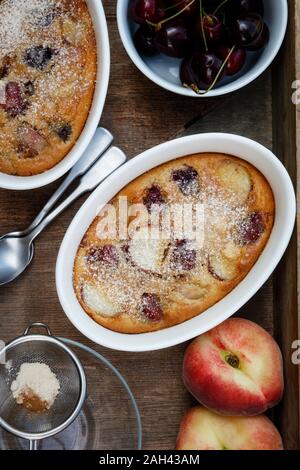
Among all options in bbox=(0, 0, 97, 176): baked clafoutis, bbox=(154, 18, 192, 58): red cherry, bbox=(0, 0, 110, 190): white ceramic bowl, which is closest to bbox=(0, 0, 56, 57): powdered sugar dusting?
→ bbox=(0, 0, 97, 176): baked clafoutis

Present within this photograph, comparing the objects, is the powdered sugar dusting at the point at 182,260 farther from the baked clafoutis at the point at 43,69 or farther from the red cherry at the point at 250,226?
the baked clafoutis at the point at 43,69

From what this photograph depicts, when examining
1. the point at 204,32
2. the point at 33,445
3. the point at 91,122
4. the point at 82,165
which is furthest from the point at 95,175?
the point at 33,445

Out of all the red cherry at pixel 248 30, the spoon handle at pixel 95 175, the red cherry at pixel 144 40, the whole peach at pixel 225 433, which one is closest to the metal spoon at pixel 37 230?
the spoon handle at pixel 95 175

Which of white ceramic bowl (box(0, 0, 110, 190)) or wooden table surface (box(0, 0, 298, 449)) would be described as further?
wooden table surface (box(0, 0, 298, 449))

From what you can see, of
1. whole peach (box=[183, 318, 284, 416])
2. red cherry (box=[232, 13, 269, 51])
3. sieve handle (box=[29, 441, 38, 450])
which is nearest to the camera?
red cherry (box=[232, 13, 269, 51])

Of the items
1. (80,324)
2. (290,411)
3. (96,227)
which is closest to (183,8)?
(96,227)

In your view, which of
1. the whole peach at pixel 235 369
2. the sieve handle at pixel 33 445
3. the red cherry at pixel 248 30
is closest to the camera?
the red cherry at pixel 248 30

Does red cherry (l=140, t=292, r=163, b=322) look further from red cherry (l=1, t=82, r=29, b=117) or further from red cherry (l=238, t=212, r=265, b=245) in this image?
red cherry (l=1, t=82, r=29, b=117)
